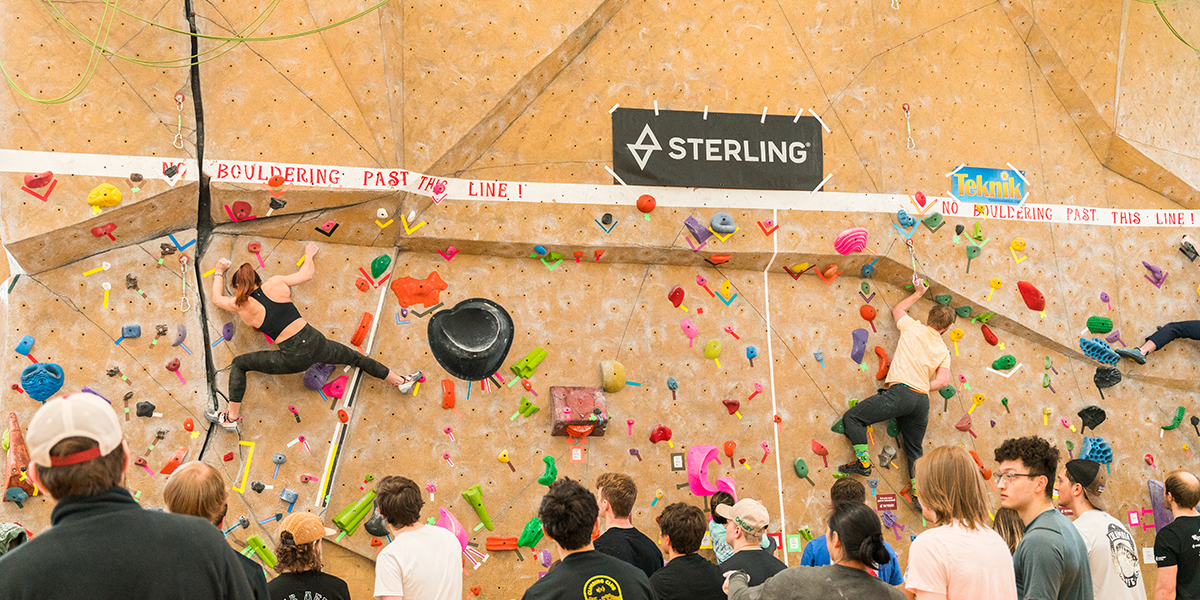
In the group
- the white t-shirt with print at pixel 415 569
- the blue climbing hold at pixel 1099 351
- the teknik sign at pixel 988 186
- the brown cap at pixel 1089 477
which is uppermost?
the teknik sign at pixel 988 186

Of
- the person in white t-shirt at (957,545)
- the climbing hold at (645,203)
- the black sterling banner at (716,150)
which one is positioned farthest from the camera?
the black sterling banner at (716,150)

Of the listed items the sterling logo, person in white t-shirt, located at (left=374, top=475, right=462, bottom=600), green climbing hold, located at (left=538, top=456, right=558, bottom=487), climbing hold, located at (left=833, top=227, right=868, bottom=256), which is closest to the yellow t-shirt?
climbing hold, located at (left=833, top=227, right=868, bottom=256)

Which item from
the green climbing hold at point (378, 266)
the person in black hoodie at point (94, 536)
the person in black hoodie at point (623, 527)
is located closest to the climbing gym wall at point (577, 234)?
the green climbing hold at point (378, 266)

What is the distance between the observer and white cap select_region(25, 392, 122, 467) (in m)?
1.98

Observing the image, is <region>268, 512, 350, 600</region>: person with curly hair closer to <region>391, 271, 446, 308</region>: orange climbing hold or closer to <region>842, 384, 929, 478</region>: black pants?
<region>391, 271, 446, 308</region>: orange climbing hold

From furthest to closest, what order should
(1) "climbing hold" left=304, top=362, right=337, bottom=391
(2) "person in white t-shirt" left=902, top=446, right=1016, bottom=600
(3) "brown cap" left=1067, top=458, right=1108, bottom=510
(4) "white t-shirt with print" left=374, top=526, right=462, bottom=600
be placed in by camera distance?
(1) "climbing hold" left=304, top=362, right=337, bottom=391 < (3) "brown cap" left=1067, top=458, right=1108, bottom=510 < (4) "white t-shirt with print" left=374, top=526, right=462, bottom=600 < (2) "person in white t-shirt" left=902, top=446, right=1016, bottom=600

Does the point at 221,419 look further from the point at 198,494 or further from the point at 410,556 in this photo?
the point at 198,494

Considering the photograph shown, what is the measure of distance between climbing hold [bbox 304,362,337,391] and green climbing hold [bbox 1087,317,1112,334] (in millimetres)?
5842

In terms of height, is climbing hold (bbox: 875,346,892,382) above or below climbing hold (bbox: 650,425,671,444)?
above

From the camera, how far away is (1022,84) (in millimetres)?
7340

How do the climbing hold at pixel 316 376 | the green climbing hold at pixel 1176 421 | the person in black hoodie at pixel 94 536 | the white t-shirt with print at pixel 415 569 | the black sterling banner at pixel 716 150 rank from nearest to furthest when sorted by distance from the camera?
1. the person in black hoodie at pixel 94 536
2. the white t-shirt with print at pixel 415 569
3. the climbing hold at pixel 316 376
4. the black sterling banner at pixel 716 150
5. the green climbing hold at pixel 1176 421

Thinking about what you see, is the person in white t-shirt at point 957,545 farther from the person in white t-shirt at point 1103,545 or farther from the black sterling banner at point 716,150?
the black sterling banner at point 716,150

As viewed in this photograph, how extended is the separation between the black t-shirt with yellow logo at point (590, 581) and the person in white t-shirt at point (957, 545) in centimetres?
89

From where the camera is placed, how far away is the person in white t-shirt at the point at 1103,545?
3574 mm
